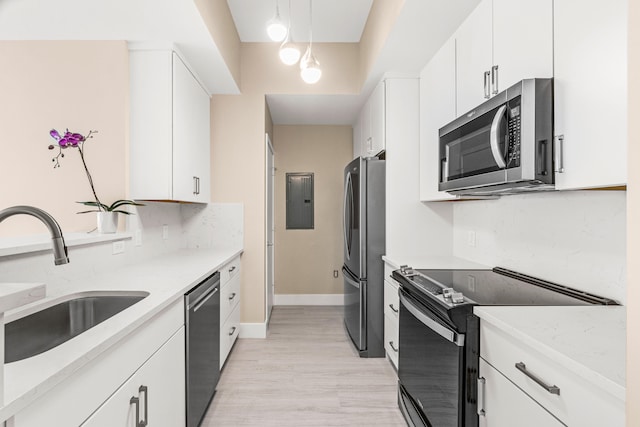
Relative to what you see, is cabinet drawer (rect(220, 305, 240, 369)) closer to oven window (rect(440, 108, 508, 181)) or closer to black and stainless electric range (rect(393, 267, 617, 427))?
black and stainless electric range (rect(393, 267, 617, 427))

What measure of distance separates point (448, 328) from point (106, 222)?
6.23 feet

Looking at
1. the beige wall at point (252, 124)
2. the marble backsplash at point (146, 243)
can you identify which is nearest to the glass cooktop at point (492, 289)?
the marble backsplash at point (146, 243)

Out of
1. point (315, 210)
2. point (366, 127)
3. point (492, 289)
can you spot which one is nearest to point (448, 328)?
point (492, 289)

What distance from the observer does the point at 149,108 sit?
237 centimetres

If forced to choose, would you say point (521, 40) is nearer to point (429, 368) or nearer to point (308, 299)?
point (429, 368)

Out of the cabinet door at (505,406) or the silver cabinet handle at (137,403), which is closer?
the cabinet door at (505,406)

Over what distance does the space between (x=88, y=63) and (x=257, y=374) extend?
2.41 meters

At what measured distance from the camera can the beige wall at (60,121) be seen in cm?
212

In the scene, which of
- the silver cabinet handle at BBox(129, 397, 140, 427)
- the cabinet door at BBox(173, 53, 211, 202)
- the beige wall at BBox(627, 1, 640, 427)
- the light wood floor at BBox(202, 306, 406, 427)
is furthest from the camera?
the cabinet door at BBox(173, 53, 211, 202)

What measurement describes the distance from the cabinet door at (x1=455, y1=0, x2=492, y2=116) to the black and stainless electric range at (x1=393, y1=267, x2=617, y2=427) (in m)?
0.95

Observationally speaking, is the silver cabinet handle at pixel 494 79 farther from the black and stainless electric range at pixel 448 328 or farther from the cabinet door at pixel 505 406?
the cabinet door at pixel 505 406

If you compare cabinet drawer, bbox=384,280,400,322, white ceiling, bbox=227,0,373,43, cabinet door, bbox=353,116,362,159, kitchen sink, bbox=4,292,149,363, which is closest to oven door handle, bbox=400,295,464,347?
cabinet drawer, bbox=384,280,400,322

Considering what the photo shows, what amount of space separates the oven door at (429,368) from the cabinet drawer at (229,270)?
132 centimetres

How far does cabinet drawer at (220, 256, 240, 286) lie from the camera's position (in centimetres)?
264
